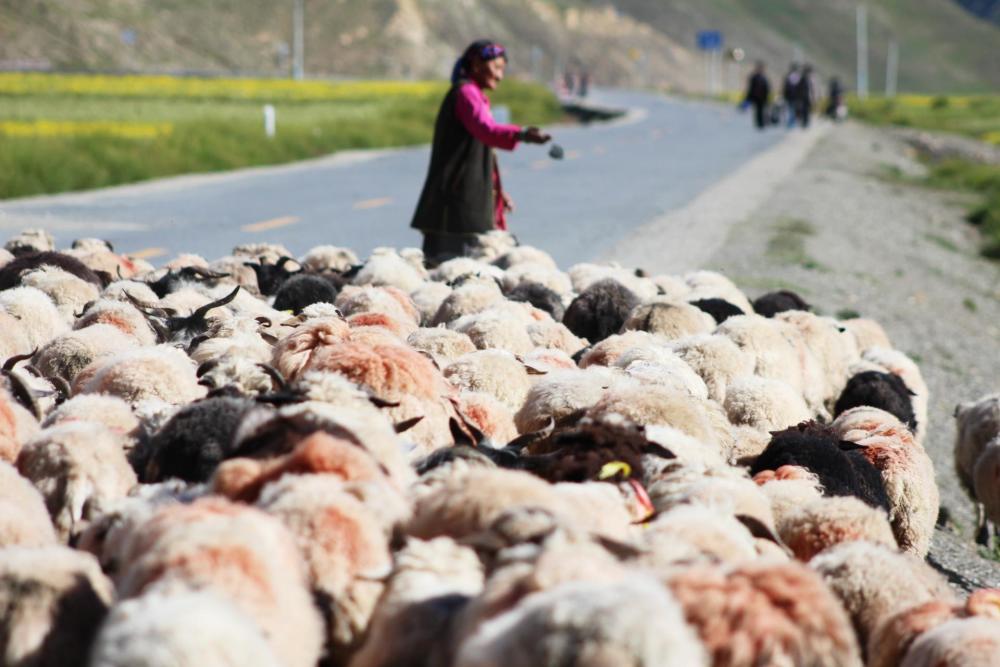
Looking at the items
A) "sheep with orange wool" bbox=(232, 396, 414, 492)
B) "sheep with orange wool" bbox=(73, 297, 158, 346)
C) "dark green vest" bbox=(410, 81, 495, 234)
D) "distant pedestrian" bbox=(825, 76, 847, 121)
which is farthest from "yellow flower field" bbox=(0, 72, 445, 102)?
"sheep with orange wool" bbox=(232, 396, 414, 492)

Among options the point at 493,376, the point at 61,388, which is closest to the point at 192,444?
the point at 61,388

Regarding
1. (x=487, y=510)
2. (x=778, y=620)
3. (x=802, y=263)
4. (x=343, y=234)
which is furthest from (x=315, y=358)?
(x=343, y=234)

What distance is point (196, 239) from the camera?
14516 mm

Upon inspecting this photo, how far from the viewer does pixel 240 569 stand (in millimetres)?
2289

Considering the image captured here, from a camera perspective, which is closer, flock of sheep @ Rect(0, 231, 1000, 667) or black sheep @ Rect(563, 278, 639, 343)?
flock of sheep @ Rect(0, 231, 1000, 667)

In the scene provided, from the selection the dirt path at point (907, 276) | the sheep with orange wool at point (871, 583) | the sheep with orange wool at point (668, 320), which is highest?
the sheep with orange wool at point (668, 320)

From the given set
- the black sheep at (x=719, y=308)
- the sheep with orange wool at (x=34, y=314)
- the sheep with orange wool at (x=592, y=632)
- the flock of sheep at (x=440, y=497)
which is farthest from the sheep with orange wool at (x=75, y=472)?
the black sheep at (x=719, y=308)

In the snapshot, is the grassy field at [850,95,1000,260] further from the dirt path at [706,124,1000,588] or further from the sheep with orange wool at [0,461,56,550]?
the sheep with orange wool at [0,461,56,550]

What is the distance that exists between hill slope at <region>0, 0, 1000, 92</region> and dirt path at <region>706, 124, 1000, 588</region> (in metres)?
64.8

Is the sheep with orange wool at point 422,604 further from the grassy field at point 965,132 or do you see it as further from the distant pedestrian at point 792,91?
the distant pedestrian at point 792,91

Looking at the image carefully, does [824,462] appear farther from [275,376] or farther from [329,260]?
[329,260]

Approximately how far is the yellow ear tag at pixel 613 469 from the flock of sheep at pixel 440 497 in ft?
0.06

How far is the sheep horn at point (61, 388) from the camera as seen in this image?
388 centimetres

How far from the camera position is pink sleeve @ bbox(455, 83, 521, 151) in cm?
897
